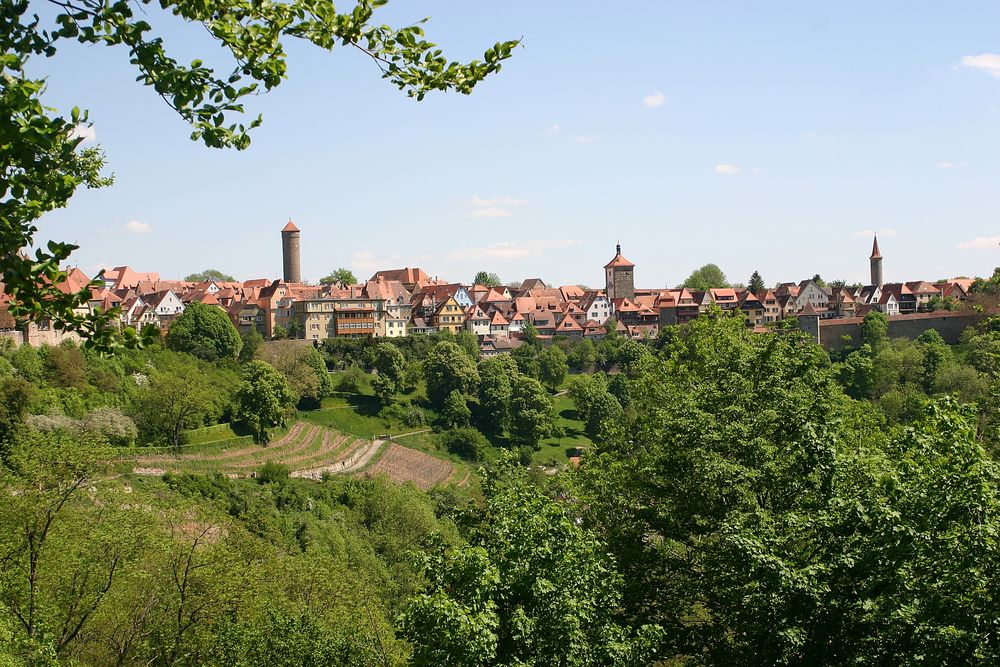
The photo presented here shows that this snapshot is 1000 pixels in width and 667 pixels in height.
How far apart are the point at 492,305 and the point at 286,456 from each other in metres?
46.4

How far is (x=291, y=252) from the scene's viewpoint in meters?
97.1

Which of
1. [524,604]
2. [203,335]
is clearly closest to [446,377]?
[203,335]

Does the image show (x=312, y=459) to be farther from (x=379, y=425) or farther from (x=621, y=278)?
(x=621, y=278)

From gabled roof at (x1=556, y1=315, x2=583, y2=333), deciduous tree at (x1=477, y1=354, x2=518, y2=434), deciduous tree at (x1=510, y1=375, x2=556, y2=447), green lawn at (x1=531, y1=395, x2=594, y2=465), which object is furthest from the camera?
gabled roof at (x1=556, y1=315, x2=583, y2=333)

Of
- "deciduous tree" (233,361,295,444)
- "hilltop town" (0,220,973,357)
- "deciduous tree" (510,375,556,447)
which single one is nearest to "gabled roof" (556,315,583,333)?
"hilltop town" (0,220,973,357)

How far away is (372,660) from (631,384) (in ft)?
20.9

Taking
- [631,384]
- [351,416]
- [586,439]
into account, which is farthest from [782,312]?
[631,384]

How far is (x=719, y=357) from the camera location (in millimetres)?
14281

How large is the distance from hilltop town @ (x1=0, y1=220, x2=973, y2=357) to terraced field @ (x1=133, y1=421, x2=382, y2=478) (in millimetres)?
20906

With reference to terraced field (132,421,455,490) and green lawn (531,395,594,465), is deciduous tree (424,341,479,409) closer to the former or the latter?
green lawn (531,395,594,465)

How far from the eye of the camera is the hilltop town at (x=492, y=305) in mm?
75938

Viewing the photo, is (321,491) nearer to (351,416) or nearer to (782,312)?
(351,416)

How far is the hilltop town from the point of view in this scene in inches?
2990

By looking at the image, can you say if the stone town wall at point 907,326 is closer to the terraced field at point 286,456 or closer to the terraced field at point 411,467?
the terraced field at point 411,467
